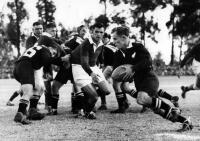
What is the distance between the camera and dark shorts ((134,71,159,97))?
272 inches

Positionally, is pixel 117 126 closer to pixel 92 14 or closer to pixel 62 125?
pixel 62 125

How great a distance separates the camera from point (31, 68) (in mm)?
7973

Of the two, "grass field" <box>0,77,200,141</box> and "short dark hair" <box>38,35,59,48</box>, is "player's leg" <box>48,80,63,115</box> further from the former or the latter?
"short dark hair" <box>38,35,59,48</box>

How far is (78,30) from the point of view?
10453 mm

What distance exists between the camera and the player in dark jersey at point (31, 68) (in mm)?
7805

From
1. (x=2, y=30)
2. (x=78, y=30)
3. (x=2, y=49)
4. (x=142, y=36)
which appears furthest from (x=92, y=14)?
(x=78, y=30)

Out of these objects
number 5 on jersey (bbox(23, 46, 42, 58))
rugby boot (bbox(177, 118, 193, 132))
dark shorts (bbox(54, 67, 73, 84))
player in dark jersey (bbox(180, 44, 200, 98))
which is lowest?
rugby boot (bbox(177, 118, 193, 132))

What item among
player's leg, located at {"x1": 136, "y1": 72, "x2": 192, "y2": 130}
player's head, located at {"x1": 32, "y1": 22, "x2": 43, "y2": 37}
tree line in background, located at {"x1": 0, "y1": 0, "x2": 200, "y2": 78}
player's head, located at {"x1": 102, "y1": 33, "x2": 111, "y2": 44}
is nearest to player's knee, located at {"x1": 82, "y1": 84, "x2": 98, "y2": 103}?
player's leg, located at {"x1": 136, "y1": 72, "x2": 192, "y2": 130}

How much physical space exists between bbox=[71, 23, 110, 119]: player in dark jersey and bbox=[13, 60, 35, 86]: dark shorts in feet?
3.41

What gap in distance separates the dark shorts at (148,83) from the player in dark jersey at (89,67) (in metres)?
1.20

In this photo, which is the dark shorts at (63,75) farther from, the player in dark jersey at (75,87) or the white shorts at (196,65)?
the white shorts at (196,65)

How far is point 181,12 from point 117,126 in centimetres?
4063

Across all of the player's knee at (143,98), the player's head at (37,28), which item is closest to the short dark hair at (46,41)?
the player's head at (37,28)

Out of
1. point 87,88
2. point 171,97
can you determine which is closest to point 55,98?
→ point 87,88
